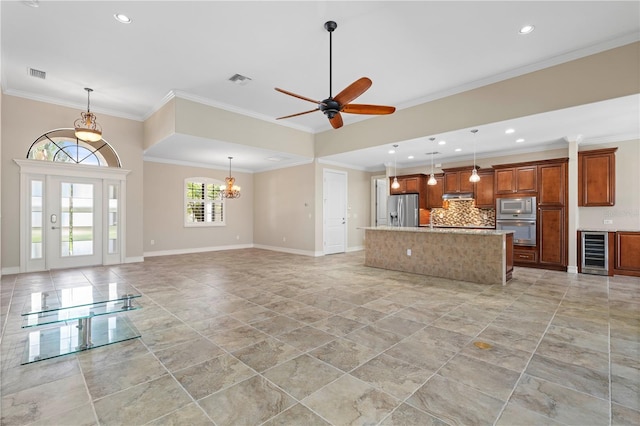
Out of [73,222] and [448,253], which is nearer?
[448,253]

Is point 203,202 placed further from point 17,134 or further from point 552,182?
point 552,182

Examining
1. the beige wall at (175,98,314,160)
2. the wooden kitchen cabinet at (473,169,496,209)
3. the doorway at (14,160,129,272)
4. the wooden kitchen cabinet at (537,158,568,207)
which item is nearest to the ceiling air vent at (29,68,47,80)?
the doorway at (14,160,129,272)

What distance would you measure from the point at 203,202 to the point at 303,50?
658 centimetres

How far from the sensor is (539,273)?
5.91 metres

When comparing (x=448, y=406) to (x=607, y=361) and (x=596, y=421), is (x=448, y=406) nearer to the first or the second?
(x=596, y=421)

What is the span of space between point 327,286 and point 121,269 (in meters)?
4.55

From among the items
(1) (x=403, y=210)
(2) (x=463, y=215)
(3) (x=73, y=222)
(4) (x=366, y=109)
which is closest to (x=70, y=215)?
(3) (x=73, y=222)

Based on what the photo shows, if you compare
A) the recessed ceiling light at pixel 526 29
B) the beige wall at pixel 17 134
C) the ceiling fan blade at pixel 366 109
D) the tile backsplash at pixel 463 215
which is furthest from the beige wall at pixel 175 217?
the recessed ceiling light at pixel 526 29

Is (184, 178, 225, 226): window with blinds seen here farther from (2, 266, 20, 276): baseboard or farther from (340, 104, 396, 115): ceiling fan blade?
(340, 104, 396, 115): ceiling fan blade

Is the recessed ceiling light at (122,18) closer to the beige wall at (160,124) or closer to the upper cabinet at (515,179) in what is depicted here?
the beige wall at (160,124)

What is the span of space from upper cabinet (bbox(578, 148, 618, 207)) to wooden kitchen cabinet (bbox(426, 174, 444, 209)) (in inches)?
116

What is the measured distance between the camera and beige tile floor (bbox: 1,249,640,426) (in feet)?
5.76

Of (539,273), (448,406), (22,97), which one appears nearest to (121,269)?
(22,97)

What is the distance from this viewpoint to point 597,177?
6.09 m
